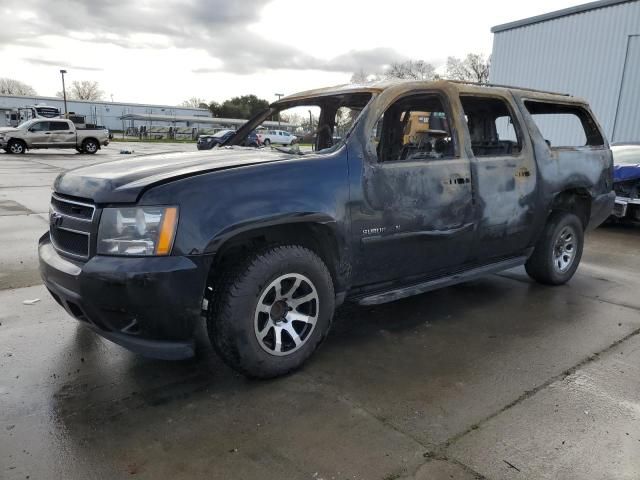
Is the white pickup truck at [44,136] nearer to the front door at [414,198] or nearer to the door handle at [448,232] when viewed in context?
the front door at [414,198]

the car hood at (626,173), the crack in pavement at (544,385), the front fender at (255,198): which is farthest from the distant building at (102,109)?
the crack in pavement at (544,385)

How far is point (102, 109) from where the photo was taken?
78.1m

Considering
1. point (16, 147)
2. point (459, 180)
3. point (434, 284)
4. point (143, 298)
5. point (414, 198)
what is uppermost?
point (459, 180)

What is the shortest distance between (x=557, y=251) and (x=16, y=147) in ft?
87.2

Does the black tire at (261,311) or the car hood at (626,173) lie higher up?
the car hood at (626,173)

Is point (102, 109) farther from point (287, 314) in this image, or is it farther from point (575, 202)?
point (287, 314)

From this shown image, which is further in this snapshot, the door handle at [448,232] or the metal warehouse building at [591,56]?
the metal warehouse building at [591,56]

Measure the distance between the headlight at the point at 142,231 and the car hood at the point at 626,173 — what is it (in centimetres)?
795

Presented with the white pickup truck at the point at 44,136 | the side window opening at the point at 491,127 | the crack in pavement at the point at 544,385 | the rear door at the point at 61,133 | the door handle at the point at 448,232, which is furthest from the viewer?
the rear door at the point at 61,133

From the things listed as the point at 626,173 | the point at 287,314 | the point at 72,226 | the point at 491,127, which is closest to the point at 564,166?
the point at 491,127

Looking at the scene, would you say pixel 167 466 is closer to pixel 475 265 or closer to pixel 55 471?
pixel 55 471

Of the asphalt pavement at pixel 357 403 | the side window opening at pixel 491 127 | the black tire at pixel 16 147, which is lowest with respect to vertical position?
the asphalt pavement at pixel 357 403

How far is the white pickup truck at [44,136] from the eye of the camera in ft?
80.7

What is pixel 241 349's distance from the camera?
9.47ft
